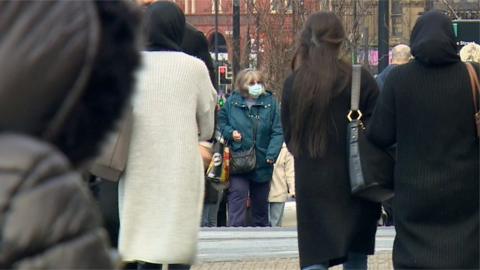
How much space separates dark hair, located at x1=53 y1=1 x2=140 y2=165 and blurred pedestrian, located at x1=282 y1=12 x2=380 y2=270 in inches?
178

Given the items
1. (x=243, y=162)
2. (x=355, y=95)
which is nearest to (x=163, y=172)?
(x=355, y=95)

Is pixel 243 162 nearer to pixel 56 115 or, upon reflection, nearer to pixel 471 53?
pixel 471 53

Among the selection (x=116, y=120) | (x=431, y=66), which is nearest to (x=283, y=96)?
(x=431, y=66)

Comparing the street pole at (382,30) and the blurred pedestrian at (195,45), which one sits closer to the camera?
the blurred pedestrian at (195,45)

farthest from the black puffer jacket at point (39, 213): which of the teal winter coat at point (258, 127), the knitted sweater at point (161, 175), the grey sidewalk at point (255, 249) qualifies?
the teal winter coat at point (258, 127)

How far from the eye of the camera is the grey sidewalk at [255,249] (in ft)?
32.2

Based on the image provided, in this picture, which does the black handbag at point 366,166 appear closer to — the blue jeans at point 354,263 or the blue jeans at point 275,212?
the blue jeans at point 354,263

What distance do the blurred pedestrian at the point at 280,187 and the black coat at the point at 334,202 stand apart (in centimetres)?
586

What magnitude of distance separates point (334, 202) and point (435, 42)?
3.60ft

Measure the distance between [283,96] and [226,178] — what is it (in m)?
5.13

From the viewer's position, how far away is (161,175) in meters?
6.10

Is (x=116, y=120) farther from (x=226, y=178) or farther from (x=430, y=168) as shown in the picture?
(x=226, y=178)

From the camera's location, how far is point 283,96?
7.20 metres

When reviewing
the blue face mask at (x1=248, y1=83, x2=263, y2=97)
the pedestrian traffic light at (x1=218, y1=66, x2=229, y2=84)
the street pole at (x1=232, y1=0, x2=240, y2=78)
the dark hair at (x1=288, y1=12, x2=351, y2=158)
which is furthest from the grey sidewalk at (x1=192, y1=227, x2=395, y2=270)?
the pedestrian traffic light at (x1=218, y1=66, x2=229, y2=84)
